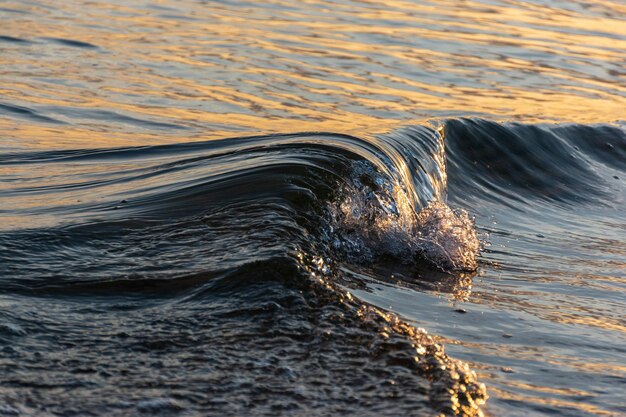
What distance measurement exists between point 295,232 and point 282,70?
6647 millimetres

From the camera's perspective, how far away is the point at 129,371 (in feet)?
11.7

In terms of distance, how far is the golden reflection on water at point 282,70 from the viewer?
9094mm

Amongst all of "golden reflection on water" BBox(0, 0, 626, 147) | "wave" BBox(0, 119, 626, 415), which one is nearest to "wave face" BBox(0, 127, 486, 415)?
"wave" BBox(0, 119, 626, 415)

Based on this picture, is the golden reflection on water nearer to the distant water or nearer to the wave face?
the distant water

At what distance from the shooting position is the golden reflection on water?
9.09 metres

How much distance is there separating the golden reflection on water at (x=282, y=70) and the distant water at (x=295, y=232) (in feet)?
0.17

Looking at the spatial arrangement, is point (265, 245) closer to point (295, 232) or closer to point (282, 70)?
point (295, 232)

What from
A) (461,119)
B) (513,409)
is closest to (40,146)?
(461,119)

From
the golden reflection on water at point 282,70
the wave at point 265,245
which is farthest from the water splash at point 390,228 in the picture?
the golden reflection on water at point 282,70

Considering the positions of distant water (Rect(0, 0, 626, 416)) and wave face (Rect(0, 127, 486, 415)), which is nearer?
wave face (Rect(0, 127, 486, 415))

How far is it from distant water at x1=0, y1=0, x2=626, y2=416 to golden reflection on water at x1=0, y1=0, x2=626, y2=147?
0.17ft

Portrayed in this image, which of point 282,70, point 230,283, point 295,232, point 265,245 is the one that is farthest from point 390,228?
point 282,70

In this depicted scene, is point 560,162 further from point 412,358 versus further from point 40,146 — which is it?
point 412,358

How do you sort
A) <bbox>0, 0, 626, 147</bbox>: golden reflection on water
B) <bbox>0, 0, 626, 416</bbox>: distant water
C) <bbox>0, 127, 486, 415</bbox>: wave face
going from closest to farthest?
1. <bbox>0, 127, 486, 415</bbox>: wave face
2. <bbox>0, 0, 626, 416</bbox>: distant water
3. <bbox>0, 0, 626, 147</bbox>: golden reflection on water
